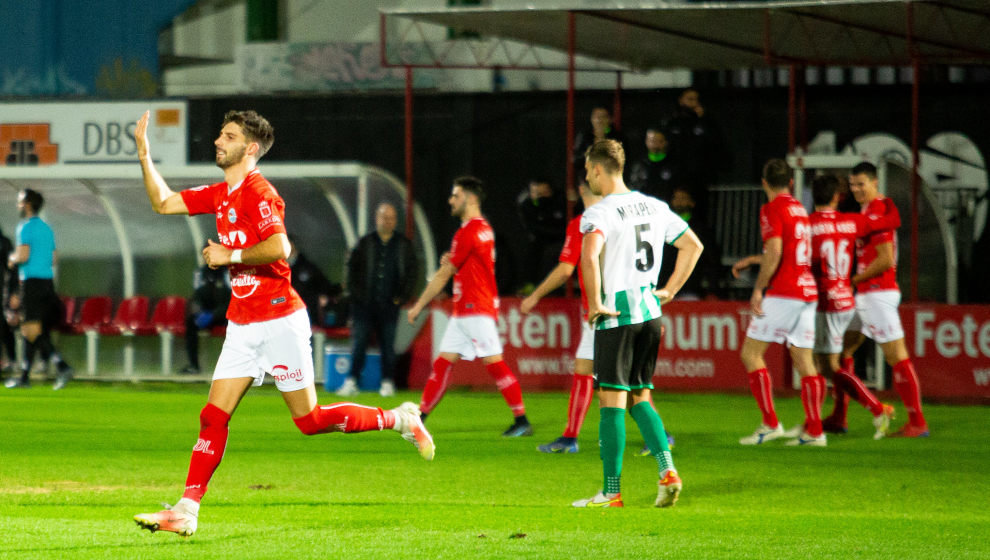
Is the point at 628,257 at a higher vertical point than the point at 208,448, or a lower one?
higher

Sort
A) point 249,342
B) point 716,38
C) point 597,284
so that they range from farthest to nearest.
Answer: point 716,38 < point 597,284 < point 249,342

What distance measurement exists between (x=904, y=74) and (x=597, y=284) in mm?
13290

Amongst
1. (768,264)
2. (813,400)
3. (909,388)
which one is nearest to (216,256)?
(768,264)

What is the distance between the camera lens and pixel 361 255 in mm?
15500

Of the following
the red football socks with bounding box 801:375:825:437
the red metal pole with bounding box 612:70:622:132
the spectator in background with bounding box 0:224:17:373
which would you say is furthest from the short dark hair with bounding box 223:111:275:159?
the red metal pole with bounding box 612:70:622:132

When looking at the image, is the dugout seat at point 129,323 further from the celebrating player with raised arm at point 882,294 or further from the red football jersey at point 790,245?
the celebrating player with raised arm at point 882,294

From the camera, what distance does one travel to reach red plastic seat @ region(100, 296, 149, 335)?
17.2 meters

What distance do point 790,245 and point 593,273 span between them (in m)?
3.94

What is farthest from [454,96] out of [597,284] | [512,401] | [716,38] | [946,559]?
[946,559]

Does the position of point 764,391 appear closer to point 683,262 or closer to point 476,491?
point 476,491

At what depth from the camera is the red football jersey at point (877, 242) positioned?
444 inches

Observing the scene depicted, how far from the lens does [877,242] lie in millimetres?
11312

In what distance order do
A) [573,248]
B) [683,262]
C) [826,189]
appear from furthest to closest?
1. [826,189]
2. [573,248]
3. [683,262]

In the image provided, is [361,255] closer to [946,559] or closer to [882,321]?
[882,321]
